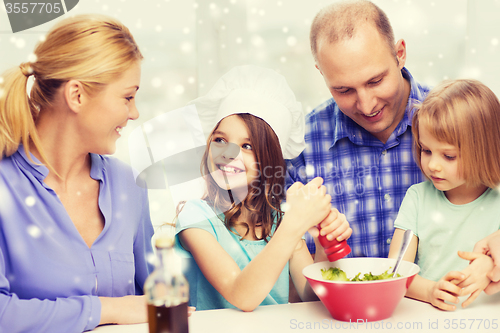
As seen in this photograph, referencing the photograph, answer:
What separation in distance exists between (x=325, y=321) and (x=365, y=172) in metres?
0.66

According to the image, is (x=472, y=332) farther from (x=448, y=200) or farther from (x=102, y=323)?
(x=102, y=323)

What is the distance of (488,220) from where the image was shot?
103 centimetres

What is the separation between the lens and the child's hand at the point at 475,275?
2.71 feet

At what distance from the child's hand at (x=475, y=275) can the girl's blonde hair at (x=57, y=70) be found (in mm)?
874

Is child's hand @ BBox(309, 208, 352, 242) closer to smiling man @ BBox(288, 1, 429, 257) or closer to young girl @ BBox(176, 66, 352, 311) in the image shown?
young girl @ BBox(176, 66, 352, 311)

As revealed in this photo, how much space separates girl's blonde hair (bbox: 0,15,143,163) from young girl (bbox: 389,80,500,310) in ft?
2.60

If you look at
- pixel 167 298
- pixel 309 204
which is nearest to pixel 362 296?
pixel 309 204

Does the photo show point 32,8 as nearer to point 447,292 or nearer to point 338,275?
point 338,275

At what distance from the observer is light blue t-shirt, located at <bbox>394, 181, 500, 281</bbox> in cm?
104

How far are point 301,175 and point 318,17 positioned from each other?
0.51 metres

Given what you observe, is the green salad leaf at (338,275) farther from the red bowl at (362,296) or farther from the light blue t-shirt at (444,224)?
the light blue t-shirt at (444,224)

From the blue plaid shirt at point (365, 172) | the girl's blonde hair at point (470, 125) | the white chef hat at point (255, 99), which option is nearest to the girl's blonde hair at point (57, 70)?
the white chef hat at point (255, 99)

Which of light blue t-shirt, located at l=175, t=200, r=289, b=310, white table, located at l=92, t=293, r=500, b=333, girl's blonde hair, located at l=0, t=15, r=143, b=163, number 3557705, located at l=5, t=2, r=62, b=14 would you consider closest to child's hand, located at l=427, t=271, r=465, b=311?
white table, located at l=92, t=293, r=500, b=333

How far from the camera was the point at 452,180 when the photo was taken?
99 cm
